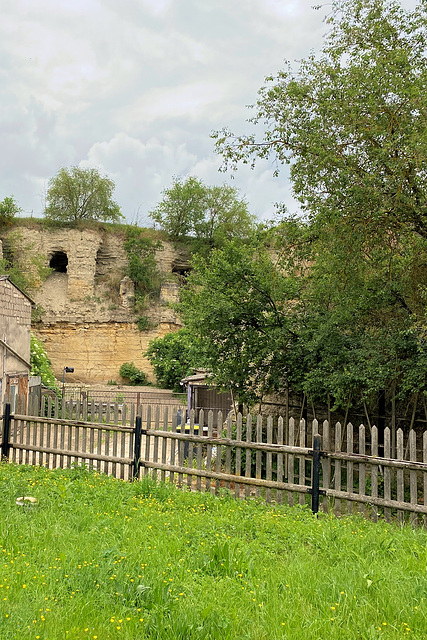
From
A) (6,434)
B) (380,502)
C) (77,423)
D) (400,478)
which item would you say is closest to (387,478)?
(400,478)

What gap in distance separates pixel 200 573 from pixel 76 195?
3867 cm

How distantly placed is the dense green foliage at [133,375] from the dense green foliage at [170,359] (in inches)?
57.3

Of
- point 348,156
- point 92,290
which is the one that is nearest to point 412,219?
point 348,156

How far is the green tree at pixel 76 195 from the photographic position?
39062 mm

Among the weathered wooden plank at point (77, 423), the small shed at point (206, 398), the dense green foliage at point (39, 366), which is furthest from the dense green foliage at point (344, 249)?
the dense green foliage at point (39, 366)

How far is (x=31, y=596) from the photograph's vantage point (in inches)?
141

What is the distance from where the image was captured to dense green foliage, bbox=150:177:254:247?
1590 inches

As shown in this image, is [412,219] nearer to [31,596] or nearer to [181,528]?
[181,528]

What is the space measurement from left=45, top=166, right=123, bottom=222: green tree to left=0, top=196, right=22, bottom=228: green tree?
2.84m

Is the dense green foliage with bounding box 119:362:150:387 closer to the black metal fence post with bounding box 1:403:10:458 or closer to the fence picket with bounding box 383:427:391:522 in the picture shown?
the black metal fence post with bounding box 1:403:10:458

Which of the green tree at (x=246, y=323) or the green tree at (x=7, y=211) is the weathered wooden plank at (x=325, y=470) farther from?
the green tree at (x=7, y=211)

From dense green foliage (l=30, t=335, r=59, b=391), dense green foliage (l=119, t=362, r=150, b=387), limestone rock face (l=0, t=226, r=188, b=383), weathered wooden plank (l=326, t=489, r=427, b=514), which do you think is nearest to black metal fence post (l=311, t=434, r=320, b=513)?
weathered wooden plank (l=326, t=489, r=427, b=514)

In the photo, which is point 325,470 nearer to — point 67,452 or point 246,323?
point 67,452

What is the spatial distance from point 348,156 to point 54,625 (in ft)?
31.0
